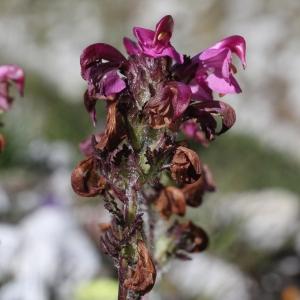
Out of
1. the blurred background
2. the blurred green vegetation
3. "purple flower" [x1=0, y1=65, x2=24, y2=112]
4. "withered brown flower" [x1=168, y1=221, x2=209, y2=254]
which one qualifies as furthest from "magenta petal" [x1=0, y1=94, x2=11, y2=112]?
the blurred green vegetation

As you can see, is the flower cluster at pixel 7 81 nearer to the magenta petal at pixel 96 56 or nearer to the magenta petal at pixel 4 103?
→ the magenta petal at pixel 4 103

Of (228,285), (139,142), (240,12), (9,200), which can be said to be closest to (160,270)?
(139,142)

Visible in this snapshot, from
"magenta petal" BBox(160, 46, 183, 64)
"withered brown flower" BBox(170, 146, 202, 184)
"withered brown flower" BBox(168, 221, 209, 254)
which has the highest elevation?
"magenta petal" BBox(160, 46, 183, 64)

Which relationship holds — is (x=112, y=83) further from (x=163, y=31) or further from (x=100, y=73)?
(x=163, y=31)

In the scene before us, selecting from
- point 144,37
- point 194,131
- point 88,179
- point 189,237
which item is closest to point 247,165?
point 189,237

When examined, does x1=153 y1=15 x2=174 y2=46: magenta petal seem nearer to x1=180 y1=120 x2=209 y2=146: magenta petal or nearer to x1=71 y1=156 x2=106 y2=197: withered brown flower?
x1=71 y1=156 x2=106 y2=197: withered brown flower

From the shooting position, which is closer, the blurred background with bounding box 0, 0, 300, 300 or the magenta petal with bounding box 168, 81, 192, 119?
the magenta petal with bounding box 168, 81, 192, 119

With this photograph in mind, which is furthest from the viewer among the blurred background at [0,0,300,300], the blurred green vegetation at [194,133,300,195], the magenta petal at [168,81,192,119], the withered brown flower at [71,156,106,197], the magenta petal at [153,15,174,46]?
the blurred green vegetation at [194,133,300,195]
